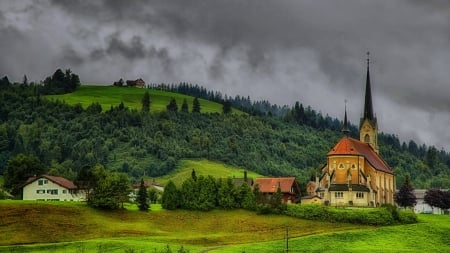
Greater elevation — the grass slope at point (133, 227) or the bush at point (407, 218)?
the bush at point (407, 218)

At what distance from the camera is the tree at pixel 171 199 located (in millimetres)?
116625

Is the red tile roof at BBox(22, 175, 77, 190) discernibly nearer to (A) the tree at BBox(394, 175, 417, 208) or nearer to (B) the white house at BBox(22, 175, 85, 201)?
(B) the white house at BBox(22, 175, 85, 201)

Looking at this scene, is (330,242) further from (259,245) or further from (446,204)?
(446,204)

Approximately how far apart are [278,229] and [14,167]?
53.9 m

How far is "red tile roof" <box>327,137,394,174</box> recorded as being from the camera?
144 meters

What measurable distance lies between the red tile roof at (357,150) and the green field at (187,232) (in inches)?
1095

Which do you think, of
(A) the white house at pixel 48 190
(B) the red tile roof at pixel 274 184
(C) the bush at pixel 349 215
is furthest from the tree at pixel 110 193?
(B) the red tile roof at pixel 274 184

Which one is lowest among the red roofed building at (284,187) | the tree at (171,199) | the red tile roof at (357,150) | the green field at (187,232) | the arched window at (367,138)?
the green field at (187,232)

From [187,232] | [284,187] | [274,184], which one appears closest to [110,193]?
[187,232]

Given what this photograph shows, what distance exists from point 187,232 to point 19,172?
45786 millimetres

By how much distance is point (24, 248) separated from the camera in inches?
3472

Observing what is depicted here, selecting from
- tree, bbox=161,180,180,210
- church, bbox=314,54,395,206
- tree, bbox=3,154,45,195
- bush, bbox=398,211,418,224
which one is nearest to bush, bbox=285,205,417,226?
bush, bbox=398,211,418,224

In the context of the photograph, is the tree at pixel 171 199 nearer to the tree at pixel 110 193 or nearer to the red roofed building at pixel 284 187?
the tree at pixel 110 193

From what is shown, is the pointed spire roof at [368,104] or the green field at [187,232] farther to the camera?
the pointed spire roof at [368,104]
